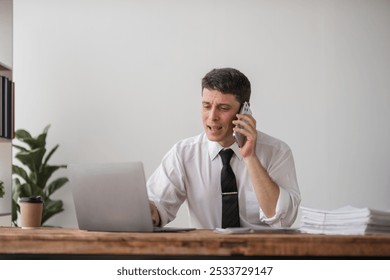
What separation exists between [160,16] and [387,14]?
2056mm

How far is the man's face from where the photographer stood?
9.36ft

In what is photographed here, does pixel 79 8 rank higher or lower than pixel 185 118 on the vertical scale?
higher

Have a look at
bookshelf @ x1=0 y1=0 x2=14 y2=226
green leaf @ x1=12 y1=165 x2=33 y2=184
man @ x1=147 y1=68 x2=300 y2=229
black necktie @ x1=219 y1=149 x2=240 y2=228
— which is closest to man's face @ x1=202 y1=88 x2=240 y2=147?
man @ x1=147 y1=68 x2=300 y2=229

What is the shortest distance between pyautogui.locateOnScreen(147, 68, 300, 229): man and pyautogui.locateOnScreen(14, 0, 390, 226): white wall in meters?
2.68

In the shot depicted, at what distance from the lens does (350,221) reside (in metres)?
1.74

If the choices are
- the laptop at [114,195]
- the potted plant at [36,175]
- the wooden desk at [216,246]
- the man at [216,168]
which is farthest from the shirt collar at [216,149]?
the potted plant at [36,175]

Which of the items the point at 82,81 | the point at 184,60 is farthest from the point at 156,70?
the point at 82,81

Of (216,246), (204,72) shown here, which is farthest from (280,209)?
(204,72)

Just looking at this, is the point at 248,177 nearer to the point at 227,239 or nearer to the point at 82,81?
the point at 227,239

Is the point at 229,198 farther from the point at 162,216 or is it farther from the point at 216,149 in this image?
the point at 162,216

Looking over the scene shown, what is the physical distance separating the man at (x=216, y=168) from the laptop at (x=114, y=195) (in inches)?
32.7

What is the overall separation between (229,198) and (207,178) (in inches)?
7.6

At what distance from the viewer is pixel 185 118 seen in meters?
5.66

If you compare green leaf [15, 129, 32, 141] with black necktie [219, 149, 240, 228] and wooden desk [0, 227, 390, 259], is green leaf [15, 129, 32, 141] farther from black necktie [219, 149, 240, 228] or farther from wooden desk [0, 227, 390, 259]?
wooden desk [0, 227, 390, 259]
